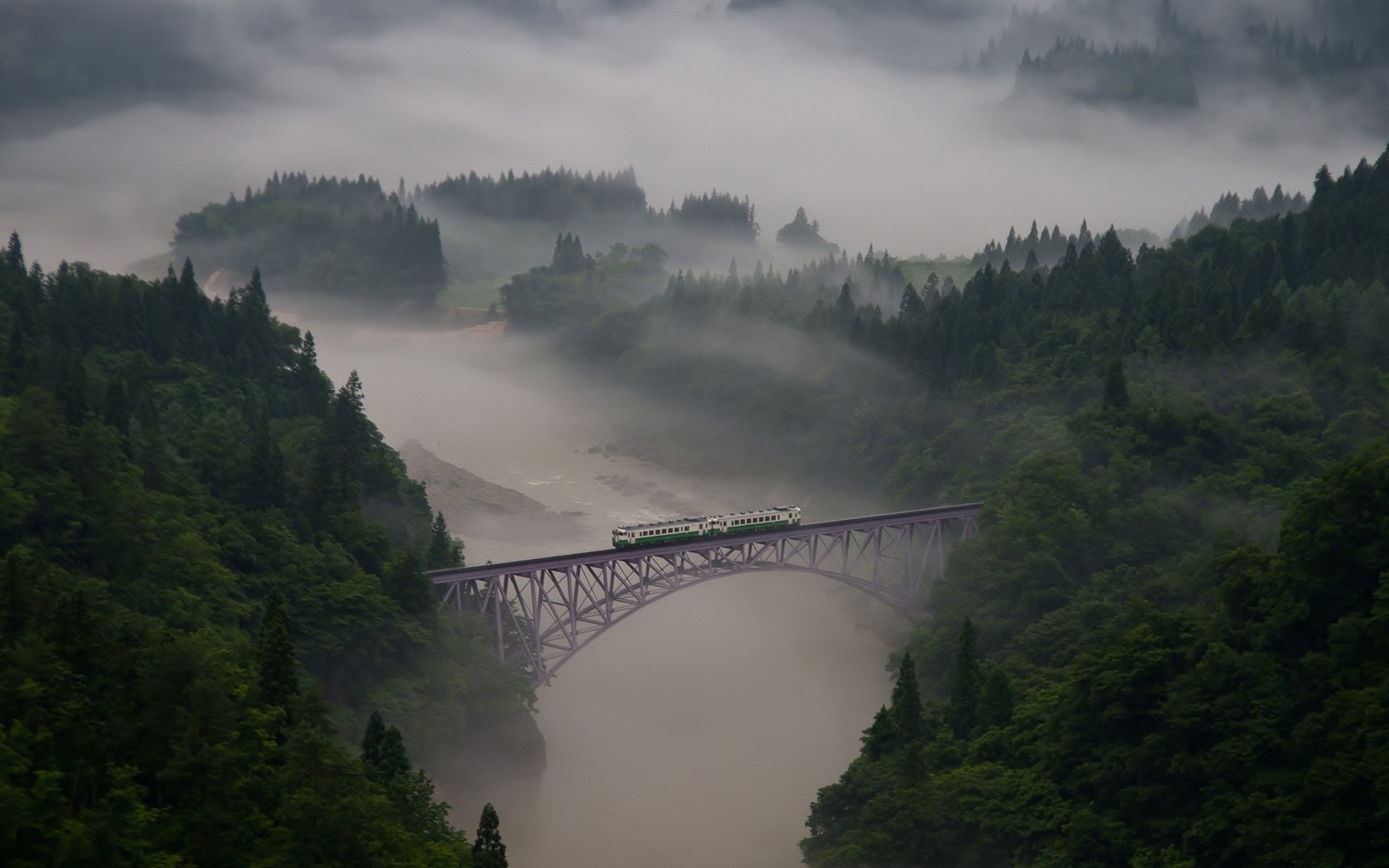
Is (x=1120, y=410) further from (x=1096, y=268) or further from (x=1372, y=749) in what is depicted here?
(x=1372, y=749)

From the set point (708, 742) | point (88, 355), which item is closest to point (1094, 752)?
point (708, 742)

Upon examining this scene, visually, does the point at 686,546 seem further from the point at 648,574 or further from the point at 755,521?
the point at 755,521

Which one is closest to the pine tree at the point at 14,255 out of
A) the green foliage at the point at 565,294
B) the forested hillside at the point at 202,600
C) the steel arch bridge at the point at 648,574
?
the forested hillside at the point at 202,600

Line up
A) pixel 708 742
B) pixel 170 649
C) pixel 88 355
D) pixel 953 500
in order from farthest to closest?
1. pixel 953 500
2. pixel 88 355
3. pixel 708 742
4. pixel 170 649

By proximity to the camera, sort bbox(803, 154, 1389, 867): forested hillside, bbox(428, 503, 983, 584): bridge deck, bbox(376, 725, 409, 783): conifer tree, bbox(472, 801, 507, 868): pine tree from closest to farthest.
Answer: bbox(472, 801, 507, 868): pine tree
bbox(803, 154, 1389, 867): forested hillside
bbox(376, 725, 409, 783): conifer tree
bbox(428, 503, 983, 584): bridge deck

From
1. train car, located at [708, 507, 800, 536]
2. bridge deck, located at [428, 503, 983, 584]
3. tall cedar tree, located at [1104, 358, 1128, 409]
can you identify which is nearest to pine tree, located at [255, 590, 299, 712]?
bridge deck, located at [428, 503, 983, 584]

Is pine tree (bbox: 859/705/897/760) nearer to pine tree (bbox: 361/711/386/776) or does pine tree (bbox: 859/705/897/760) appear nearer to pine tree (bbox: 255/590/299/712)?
pine tree (bbox: 361/711/386/776)

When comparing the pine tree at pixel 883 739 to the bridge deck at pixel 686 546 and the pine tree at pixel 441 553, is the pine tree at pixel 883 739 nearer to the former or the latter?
the bridge deck at pixel 686 546
